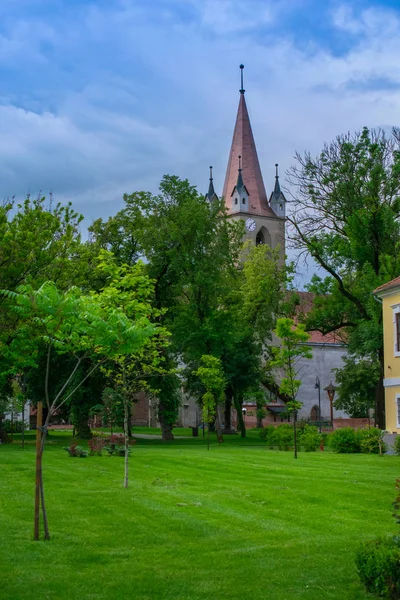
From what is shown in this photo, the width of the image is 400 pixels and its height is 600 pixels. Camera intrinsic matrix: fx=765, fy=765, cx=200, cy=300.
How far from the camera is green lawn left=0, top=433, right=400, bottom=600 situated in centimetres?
891

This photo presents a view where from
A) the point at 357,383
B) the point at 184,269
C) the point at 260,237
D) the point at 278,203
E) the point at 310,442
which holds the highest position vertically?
the point at 278,203

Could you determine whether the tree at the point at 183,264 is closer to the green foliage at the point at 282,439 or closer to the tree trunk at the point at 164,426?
the tree trunk at the point at 164,426

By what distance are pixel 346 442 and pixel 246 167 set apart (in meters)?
67.7

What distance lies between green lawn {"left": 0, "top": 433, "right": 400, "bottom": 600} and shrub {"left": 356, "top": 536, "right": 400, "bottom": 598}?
0.64 feet

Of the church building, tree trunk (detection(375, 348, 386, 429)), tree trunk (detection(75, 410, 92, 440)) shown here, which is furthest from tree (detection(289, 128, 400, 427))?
the church building

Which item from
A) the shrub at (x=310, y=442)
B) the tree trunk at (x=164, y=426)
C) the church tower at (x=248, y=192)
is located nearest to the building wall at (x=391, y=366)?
the shrub at (x=310, y=442)

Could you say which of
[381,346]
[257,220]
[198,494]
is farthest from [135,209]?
[257,220]

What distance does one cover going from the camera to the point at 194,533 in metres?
12.2

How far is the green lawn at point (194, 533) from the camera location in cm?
891

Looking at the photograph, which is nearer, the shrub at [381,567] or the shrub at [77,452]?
the shrub at [381,567]

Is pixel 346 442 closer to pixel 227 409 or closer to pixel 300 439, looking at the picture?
pixel 300 439

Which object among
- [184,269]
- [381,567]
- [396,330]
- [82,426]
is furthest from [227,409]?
[381,567]

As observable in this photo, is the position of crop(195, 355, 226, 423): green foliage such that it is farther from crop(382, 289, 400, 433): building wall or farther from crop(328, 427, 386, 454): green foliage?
crop(382, 289, 400, 433): building wall

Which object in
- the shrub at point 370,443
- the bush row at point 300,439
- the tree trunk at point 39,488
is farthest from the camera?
the bush row at point 300,439
